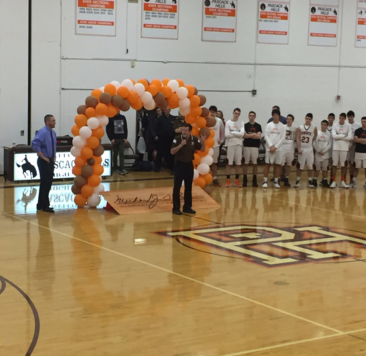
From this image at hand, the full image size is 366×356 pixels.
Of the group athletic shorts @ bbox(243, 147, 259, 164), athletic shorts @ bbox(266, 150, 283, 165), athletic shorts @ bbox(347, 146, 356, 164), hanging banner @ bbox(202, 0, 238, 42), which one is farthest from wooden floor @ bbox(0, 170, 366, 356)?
hanging banner @ bbox(202, 0, 238, 42)

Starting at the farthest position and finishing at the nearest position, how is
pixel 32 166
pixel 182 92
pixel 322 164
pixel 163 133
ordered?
pixel 163 133 → pixel 322 164 → pixel 32 166 → pixel 182 92

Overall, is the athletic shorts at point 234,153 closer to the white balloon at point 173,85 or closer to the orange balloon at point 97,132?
the white balloon at point 173,85

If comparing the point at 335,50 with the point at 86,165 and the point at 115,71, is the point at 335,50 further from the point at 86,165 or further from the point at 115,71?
the point at 86,165

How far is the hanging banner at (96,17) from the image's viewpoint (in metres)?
19.2

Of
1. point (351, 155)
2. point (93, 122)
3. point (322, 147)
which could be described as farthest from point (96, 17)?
point (351, 155)

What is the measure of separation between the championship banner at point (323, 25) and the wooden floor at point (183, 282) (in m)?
10.1

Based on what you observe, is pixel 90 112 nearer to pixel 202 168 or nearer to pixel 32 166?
pixel 202 168

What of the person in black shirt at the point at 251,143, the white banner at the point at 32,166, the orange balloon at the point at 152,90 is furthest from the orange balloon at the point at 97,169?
the person in black shirt at the point at 251,143

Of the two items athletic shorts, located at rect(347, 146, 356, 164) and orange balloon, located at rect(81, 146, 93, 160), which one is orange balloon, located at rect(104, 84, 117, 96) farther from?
athletic shorts, located at rect(347, 146, 356, 164)

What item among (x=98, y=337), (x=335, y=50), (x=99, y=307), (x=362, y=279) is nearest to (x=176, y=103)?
(x=362, y=279)

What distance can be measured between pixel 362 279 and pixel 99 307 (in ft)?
12.6

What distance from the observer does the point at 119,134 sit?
755 inches

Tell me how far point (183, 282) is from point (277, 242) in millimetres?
3026

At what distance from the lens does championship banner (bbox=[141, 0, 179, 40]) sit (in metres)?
20.1
